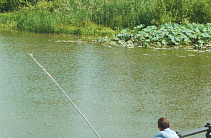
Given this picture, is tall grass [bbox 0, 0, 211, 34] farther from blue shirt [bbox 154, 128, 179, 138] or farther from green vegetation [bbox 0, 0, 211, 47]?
blue shirt [bbox 154, 128, 179, 138]

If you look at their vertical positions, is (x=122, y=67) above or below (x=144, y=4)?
below

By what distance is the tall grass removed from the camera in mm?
16578

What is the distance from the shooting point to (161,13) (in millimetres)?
16609

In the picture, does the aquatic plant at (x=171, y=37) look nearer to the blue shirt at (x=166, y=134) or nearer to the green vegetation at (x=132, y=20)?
the green vegetation at (x=132, y=20)

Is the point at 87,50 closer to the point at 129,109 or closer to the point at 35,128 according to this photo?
the point at 129,109

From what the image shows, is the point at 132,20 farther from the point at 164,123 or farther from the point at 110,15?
the point at 164,123

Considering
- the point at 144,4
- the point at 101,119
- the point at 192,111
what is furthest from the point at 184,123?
the point at 144,4

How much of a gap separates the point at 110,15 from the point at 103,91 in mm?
11152

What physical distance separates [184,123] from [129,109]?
1.05 m

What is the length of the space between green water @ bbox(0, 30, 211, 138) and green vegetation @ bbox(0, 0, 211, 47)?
149cm

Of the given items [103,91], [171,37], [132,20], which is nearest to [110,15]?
[132,20]

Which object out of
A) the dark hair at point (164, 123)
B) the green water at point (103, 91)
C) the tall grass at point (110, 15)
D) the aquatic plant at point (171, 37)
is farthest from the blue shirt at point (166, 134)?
the tall grass at point (110, 15)

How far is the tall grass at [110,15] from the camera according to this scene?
16578 millimetres

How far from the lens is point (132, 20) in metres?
17.7
